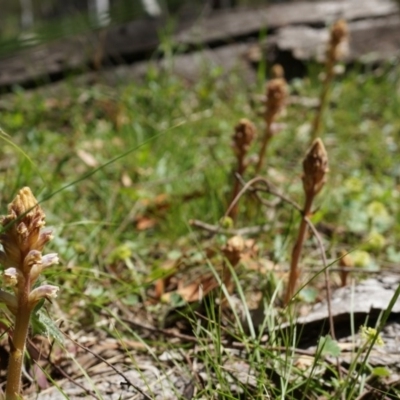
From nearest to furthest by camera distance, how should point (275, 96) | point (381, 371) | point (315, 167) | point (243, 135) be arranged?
1. point (381, 371)
2. point (315, 167)
3. point (243, 135)
4. point (275, 96)

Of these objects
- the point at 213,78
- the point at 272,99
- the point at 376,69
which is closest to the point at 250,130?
the point at 272,99

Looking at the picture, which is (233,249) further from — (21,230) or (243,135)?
(21,230)

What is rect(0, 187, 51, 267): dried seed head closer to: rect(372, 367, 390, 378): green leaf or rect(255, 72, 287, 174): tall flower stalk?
rect(372, 367, 390, 378): green leaf

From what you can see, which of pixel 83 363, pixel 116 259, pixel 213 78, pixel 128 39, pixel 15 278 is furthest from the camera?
pixel 128 39

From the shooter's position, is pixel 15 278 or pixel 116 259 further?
pixel 116 259

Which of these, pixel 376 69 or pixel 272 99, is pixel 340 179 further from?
pixel 376 69

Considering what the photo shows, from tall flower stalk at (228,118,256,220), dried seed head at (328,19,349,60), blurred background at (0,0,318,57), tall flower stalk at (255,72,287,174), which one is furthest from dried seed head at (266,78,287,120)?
dried seed head at (328,19,349,60)

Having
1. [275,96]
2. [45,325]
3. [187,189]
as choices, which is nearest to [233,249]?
[45,325]
